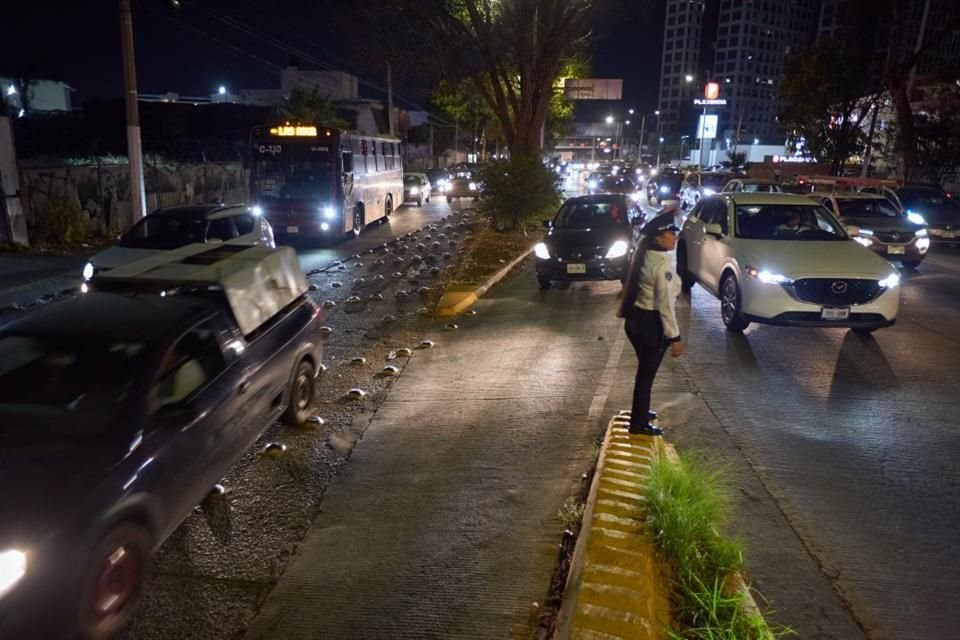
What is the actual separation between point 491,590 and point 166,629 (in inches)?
66.2

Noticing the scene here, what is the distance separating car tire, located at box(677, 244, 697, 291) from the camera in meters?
12.2

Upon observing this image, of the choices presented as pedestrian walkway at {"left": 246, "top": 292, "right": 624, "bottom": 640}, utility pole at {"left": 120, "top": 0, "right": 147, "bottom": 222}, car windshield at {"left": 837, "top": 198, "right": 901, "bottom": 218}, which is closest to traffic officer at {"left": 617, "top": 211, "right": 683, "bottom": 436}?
pedestrian walkway at {"left": 246, "top": 292, "right": 624, "bottom": 640}

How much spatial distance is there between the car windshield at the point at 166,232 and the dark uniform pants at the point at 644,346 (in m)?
8.29

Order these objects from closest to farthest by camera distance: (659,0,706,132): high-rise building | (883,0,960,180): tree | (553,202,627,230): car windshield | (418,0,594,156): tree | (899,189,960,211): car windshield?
(553,202,627,230): car windshield
(899,189,960,211): car windshield
(418,0,594,156): tree
(883,0,960,180): tree
(659,0,706,132): high-rise building

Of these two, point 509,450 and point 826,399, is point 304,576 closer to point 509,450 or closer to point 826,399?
point 509,450

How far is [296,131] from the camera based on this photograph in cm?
1917

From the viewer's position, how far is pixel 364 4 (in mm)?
20859

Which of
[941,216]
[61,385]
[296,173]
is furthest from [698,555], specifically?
[941,216]

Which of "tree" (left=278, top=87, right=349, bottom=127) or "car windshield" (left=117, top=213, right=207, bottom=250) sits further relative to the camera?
"tree" (left=278, top=87, right=349, bottom=127)

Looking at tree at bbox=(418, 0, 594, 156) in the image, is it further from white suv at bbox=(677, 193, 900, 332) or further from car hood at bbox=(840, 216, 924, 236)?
white suv at bbox=(677, 193, 900, 332)

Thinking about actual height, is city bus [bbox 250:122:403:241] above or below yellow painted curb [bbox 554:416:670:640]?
above

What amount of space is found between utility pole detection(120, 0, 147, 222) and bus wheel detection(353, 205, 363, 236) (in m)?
6.65

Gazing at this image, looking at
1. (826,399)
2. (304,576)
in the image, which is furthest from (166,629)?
(826,399)

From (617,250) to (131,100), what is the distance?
10.8 metres
